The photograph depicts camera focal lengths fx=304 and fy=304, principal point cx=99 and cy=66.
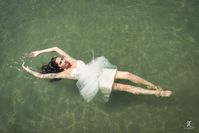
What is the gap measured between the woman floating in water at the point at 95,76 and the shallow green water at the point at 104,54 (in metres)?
0.19

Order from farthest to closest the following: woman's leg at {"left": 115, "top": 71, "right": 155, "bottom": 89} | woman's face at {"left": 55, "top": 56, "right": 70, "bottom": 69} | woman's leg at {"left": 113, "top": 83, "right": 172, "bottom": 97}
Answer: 1. woman's face at {"left": 55, "top": 56, "right": 70, "bottom": 69}
2. woman's leg at {"left": 115, "top": 71, "right": 155, "bottom": 89}
3. woman's leg at {"left": 113, "top": 83, "right": 172, "bottom": 97}

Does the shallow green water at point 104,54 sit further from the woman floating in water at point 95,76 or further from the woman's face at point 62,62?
the woman's face at point 62,62

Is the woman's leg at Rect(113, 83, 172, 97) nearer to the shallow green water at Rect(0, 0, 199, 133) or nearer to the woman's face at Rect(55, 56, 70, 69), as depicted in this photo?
the shallow green water at Rect(0, 0, 199, 133)

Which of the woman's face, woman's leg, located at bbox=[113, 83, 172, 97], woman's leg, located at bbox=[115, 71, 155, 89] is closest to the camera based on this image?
woman's leg, located at bbox=[113, 83, 172, 97]

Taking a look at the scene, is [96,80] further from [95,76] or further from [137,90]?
[137,90]

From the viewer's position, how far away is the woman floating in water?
15.1 feet

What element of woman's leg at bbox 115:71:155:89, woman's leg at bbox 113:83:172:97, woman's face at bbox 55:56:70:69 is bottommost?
woman's leg at bbox 113:83:172:97

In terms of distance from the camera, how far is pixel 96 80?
15.3 feet

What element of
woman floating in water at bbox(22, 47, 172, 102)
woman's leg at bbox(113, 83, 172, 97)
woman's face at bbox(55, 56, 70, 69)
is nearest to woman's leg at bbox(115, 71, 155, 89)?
woman floating in water at bbox(22, 47, 172, 102)

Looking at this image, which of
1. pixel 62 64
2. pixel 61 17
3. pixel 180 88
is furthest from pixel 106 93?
pixel 61 17

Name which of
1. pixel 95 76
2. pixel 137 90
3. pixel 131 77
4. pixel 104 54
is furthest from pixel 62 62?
pixel 137 90

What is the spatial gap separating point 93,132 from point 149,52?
1.76 m

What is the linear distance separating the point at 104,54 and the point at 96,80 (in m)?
0.95

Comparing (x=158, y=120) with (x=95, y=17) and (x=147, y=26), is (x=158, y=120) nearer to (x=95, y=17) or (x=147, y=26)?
(x=147, y=26)
